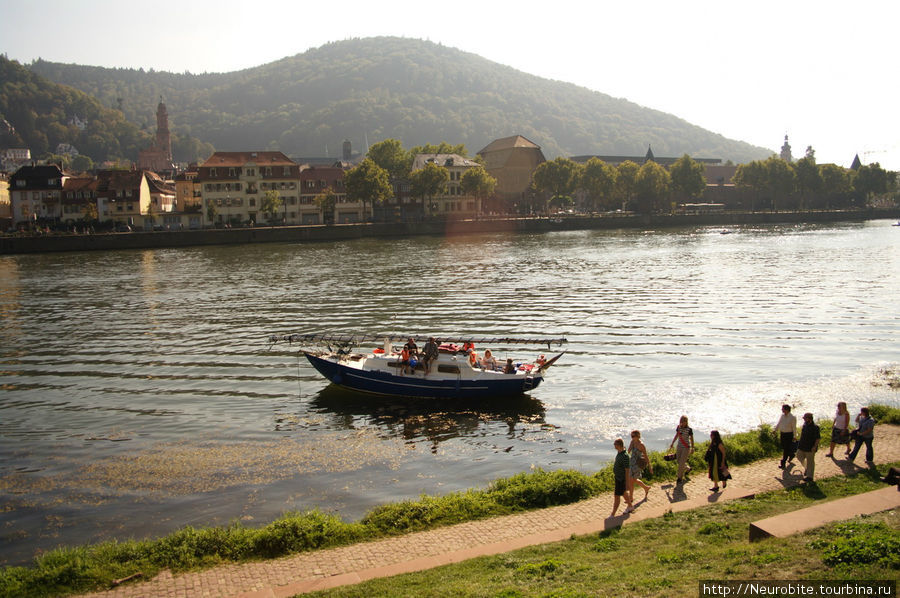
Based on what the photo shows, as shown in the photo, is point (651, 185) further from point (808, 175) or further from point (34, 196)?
point (34, 196)

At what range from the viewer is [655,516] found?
16.0m

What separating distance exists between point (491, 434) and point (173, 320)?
3167 cm

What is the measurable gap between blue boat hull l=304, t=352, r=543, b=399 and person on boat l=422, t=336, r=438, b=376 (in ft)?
2.06

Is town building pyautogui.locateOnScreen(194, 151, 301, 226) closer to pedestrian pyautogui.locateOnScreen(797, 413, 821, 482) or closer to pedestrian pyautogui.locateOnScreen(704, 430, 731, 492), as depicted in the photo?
pedestrian pyautogui.locateOnScreen(704, 430, 731, 492)

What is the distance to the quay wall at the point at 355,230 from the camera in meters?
105

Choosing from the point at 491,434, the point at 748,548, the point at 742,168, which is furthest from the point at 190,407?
the point at 742,168

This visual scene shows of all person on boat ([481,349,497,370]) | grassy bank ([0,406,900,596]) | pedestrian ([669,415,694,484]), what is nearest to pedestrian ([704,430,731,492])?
pedestrian ([669,415,694,484])

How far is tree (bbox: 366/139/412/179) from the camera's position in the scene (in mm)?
154500

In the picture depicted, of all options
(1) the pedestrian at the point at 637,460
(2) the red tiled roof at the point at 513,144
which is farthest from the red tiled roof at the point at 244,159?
(1) the pedestrian at the point at 637,460

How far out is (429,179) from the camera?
137 meters

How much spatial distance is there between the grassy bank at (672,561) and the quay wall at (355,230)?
10624 centimetres

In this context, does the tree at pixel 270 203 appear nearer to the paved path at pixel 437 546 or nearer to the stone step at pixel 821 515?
the paved path at pixel 437 546

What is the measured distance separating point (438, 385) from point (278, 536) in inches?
545

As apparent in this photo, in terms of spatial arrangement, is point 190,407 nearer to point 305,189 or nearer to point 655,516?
point 655,516
